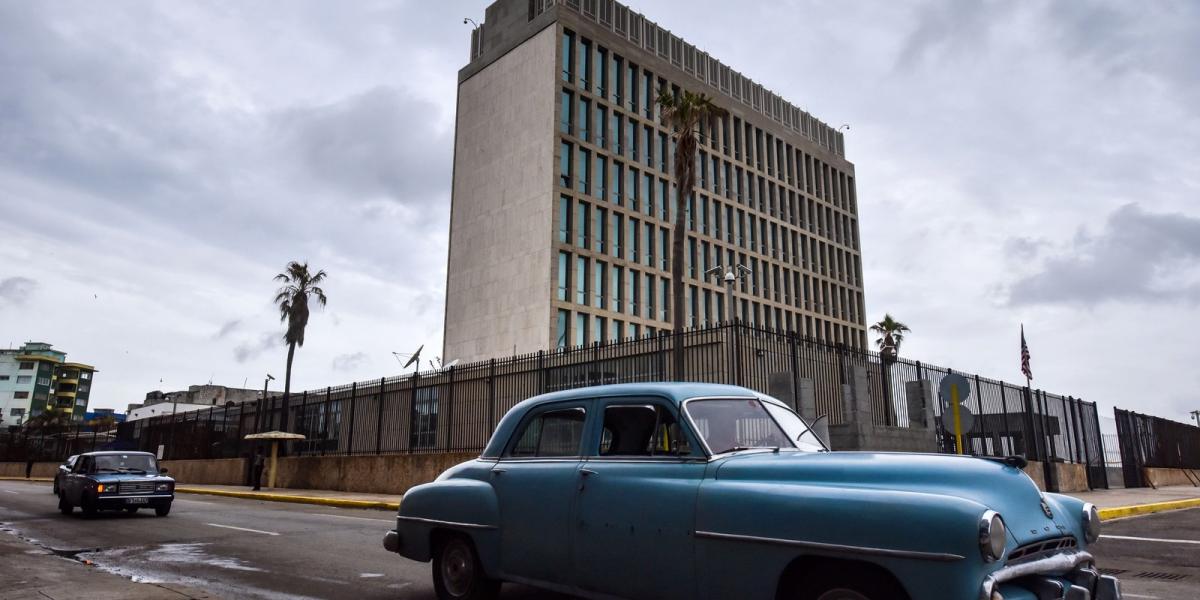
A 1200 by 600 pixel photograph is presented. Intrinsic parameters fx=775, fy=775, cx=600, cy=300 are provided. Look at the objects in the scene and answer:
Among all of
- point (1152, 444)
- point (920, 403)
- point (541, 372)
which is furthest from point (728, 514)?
point (1152, 444)

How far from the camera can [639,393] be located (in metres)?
5.02

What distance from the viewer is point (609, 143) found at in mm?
50562

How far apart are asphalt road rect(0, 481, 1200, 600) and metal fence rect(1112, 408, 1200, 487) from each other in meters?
13.1

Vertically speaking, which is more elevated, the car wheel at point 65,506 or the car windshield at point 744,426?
the car windshield at point 744,426

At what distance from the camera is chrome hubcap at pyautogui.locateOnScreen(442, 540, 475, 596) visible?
5.75 metres

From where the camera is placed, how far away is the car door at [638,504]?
14.2 feet

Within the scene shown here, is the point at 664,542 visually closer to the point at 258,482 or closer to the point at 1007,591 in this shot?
the point at 1007,591

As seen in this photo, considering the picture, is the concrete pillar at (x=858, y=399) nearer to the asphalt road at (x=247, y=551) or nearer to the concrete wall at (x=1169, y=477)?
the asphalt road at (x=247, y=551)

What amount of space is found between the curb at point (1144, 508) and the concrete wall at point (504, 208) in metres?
31.4

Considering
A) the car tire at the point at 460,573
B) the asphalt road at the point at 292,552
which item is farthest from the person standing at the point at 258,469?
the car tire at the point at 460,573

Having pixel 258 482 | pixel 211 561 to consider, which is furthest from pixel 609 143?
pixel 211 561

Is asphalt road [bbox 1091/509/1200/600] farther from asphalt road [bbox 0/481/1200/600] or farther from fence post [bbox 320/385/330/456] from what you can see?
fence post [bbox 320/385/330/456]

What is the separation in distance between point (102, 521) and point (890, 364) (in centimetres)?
1705

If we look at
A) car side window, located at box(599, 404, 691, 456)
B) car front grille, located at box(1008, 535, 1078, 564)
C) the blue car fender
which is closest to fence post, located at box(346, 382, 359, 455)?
the blue car fender
